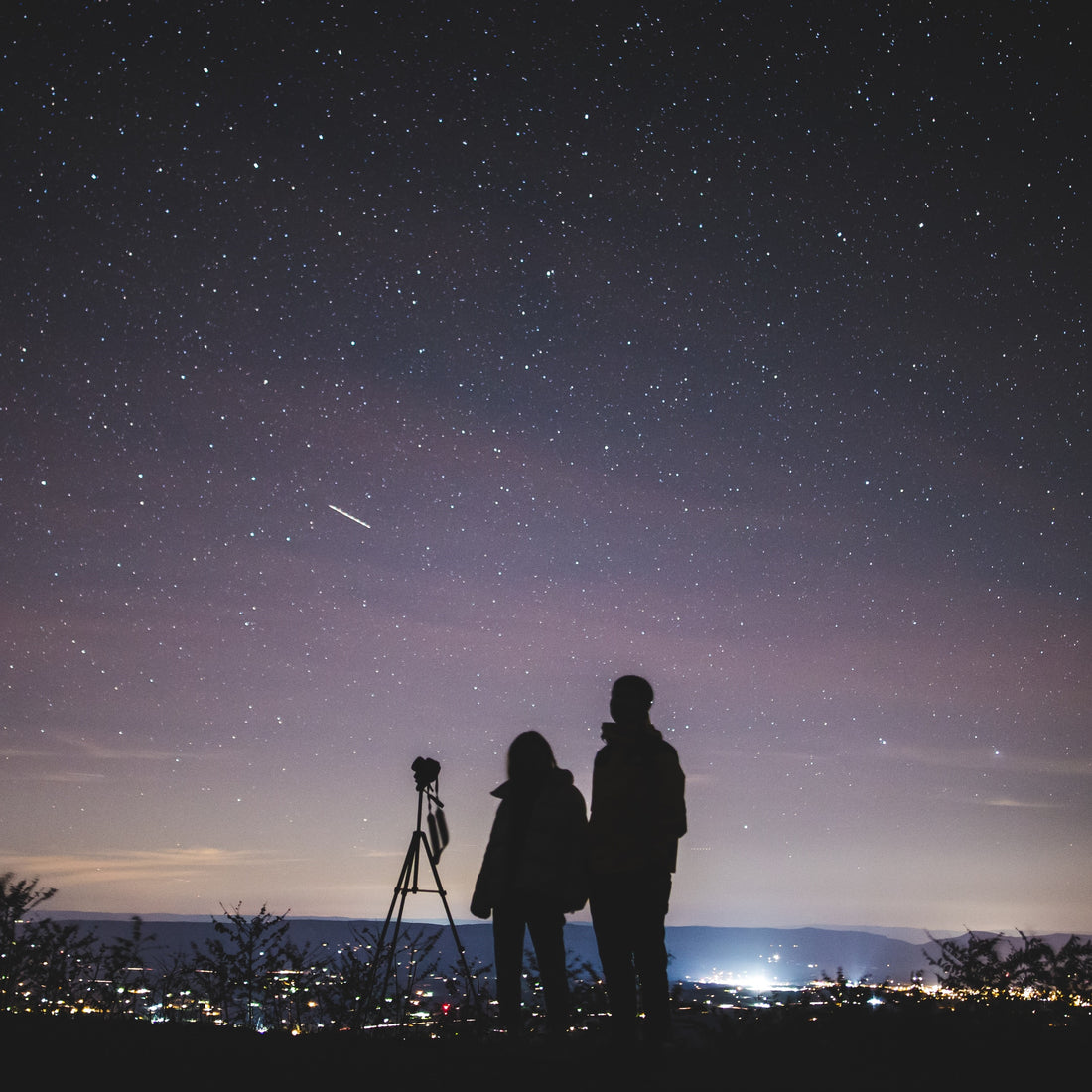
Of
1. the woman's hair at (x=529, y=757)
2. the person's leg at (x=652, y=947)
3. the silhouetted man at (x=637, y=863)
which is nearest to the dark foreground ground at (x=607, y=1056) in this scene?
the person's leg at (x=652, y=947)

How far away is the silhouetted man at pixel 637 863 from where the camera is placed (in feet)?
12.3

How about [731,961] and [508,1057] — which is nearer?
[508,1057]

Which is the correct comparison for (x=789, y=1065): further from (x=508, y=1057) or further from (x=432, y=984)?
(x=432, y=984)

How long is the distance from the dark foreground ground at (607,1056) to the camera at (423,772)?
73.5 inches

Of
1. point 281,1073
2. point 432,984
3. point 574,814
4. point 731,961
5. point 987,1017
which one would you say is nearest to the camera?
point 281,1073

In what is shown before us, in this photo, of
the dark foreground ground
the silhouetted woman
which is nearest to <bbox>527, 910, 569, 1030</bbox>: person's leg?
the silhouetted woman

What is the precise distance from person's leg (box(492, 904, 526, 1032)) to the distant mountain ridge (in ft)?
1.48

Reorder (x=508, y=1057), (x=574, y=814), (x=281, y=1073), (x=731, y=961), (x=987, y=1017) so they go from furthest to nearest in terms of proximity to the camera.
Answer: (x=731, y=961)
(x=574, y=814)
(x=987, y=1017)
(x=508, y=1057)
(x=281, y=1073)

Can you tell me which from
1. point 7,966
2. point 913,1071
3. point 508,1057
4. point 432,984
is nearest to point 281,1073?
point 508,1057

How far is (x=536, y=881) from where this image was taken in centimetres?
452

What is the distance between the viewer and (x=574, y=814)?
184 inches

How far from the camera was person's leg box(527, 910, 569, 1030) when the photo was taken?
15.0 ft

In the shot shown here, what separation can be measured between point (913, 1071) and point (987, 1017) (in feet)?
4.25

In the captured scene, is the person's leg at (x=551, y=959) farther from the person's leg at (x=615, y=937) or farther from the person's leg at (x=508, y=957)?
the person's leg at (x=615, y=937)
